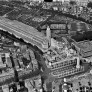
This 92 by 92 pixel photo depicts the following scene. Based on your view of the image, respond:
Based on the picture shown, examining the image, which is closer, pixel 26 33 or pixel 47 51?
pixel 47 51

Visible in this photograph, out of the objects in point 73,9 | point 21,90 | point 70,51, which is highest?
point 73,9

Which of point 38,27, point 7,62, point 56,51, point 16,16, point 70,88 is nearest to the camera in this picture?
point 70,88

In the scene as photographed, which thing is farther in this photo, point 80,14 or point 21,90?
point 80,14

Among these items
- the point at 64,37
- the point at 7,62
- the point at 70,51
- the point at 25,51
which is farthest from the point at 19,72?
the point at 64,37

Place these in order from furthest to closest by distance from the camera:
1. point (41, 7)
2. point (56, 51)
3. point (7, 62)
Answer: point (41, 7) → point (56, 51) → point (7, 62)

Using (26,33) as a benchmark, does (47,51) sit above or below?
below

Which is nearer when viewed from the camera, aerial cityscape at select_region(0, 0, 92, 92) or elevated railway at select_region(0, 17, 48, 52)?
aerial cityscape at select_region(0, 0, 92, 92)

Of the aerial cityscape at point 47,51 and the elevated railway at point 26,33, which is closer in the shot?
the aerial cityscape at point 47,51

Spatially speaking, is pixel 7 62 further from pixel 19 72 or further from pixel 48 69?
pixel 48 69
